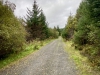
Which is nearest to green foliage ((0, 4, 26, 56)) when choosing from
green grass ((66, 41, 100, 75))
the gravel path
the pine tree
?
the gravel path

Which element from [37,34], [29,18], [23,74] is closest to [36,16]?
[29,18]

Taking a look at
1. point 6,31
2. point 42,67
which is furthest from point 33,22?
point 42,67

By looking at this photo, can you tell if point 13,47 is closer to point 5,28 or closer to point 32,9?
point 5,28

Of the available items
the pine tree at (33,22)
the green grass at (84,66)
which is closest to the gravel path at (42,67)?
the green grass at (84,66)

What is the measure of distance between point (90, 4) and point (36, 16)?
98.6ft

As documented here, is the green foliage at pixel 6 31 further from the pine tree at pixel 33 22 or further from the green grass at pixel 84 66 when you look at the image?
the pine tree at pixel 33 22

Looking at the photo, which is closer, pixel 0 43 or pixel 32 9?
pixel 0 43

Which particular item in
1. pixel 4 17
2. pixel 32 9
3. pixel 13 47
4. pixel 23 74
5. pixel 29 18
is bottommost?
pixel 23 74

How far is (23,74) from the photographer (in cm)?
889

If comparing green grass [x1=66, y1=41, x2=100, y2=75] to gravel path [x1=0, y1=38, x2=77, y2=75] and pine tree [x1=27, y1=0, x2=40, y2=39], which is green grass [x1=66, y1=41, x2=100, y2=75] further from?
pine tree [x1=27, y1=0, x2=40, y2=39]

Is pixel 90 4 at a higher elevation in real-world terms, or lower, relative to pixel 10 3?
lower

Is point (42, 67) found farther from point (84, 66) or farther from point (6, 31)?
point (6, 31)

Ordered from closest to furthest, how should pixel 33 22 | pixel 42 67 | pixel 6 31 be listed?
1. pixel 42 67
2. pixel 6 31
3. pixel 33 22

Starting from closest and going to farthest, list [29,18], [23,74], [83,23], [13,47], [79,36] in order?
[23,74] → [13,47] → [83,23] → [79,36] → [29,18]
